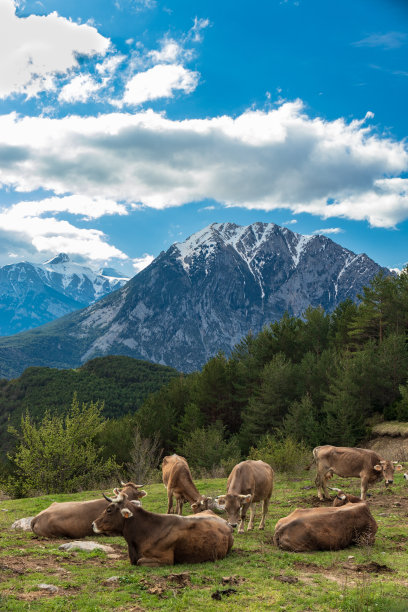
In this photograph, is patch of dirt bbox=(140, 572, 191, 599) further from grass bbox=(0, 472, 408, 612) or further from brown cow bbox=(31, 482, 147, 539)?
brown cow bbox=(31, 482, 147, 539)

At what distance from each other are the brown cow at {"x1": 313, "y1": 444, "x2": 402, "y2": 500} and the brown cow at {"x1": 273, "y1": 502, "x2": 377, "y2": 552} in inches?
214

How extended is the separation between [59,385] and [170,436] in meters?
115

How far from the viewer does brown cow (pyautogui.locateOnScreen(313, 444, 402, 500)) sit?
16.5 meters

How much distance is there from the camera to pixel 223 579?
8648mm

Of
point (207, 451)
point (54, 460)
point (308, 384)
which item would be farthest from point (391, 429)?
point (54, 460)

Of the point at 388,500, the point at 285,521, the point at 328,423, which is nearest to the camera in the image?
the point at 285,521

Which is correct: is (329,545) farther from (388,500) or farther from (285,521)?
(388,500)

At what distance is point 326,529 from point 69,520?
768cm

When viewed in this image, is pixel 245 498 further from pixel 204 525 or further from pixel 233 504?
pixel 204 525

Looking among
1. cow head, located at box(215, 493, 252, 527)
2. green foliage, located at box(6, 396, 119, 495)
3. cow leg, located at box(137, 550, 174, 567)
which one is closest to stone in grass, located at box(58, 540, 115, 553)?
cow leg, located at box(137, 550, 174, 567)

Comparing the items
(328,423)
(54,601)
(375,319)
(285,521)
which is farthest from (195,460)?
(54,601)

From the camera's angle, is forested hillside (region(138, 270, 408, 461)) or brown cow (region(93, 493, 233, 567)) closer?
brown cow (region(93, 493, 233, 567))

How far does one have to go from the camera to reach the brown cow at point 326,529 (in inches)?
427

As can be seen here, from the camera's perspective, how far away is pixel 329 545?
426 inches
